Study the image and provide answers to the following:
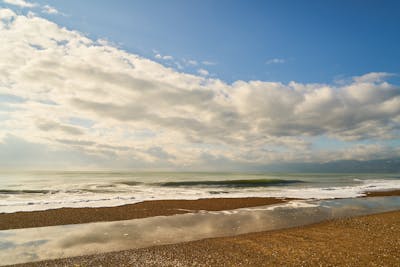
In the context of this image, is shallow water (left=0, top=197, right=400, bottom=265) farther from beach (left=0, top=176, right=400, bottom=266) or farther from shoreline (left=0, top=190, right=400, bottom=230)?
shoreline (left=0, top=190, right=400, bottom=230)

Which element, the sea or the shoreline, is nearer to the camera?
the shoreline

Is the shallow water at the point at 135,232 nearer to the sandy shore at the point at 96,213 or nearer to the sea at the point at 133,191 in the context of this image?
the sandy shore at the point at 96,213

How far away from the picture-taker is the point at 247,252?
12430mm

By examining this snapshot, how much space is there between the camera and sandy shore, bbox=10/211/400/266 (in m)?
11.2

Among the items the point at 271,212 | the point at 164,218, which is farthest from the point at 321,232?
the point at 164,218

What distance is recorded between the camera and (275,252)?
1235 cm

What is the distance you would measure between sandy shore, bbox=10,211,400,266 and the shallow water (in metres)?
1.56

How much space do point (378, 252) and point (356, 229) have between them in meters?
5.08

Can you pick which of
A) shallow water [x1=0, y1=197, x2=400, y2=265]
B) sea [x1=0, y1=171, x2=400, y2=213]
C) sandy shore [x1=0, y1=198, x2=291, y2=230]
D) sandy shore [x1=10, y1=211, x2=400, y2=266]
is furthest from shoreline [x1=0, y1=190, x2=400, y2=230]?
sandy shore [x1=10, y1=211, x2=400, y2=266]

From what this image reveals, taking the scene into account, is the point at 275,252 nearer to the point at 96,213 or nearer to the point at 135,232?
the point at 135,232

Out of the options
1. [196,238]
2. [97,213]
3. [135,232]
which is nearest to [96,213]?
[97,213]

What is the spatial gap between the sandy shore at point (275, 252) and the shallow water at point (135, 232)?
1.56 meters

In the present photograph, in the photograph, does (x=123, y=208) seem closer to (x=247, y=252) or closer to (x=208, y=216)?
(x=208, y=216)

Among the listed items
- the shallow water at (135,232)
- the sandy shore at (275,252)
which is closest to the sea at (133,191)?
the shallow water at (135,232)
